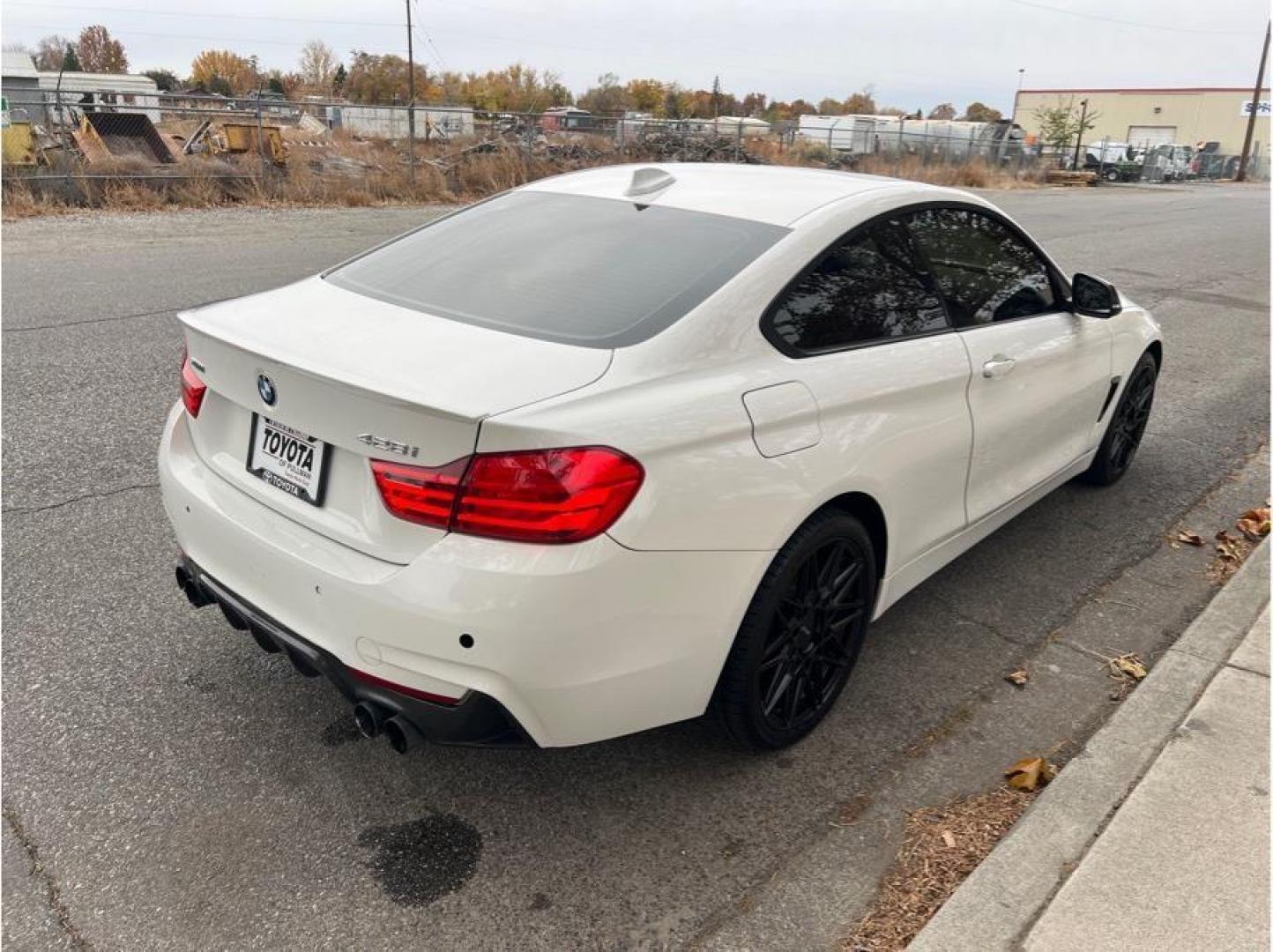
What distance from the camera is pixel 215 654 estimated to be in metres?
3.24

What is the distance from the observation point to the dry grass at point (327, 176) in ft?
49.4

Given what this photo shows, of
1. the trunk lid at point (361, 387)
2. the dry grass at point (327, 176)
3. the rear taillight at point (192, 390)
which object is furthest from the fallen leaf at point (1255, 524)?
the dry grass at point (327, 176)

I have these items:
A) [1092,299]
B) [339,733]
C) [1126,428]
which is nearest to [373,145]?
[1126,428]

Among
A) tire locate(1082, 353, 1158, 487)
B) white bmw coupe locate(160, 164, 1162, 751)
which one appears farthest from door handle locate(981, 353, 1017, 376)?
tire locate(1082, 353, 1158, 487)

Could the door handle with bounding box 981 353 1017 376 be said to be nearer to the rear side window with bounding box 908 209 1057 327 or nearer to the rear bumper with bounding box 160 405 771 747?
the rear side window with bounding box 908 209 1057 327

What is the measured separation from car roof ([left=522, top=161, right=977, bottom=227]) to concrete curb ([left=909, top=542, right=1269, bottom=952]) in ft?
5.85

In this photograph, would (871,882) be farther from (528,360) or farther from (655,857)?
(528,360)

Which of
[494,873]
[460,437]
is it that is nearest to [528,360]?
[460,437]

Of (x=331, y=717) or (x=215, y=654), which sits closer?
(x=331, y=717)

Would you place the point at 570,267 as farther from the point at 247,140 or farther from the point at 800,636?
the point at 247,140

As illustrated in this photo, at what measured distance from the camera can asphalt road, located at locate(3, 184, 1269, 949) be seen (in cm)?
229

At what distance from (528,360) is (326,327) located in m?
0.62

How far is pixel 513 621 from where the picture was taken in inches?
82.7

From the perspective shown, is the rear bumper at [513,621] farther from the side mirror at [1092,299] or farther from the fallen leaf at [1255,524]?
the fallen leaf at [1255,524]
